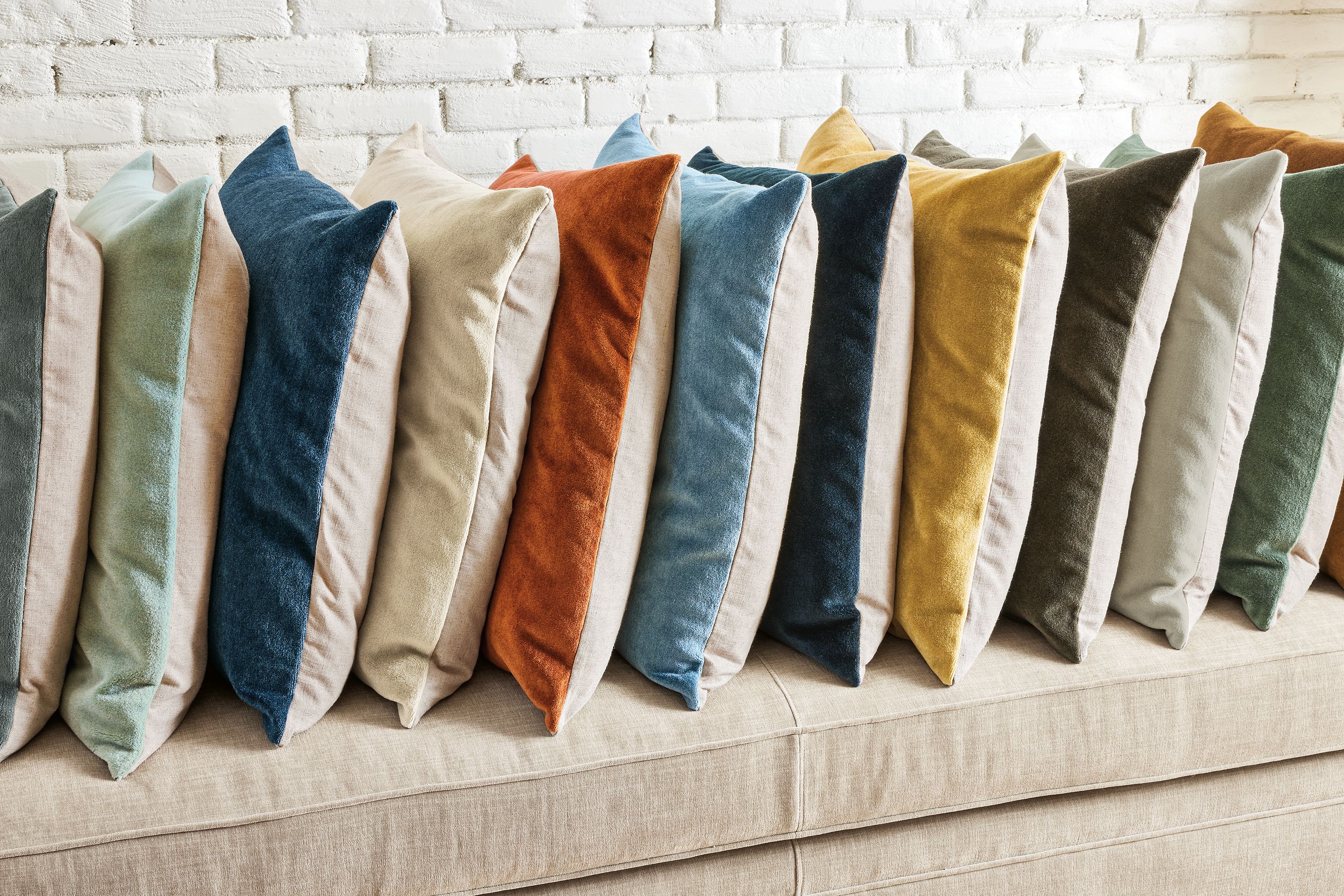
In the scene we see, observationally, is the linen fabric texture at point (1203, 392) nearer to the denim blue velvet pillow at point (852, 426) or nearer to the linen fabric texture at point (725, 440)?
the denim blue velvet pillow at point (852, 426)

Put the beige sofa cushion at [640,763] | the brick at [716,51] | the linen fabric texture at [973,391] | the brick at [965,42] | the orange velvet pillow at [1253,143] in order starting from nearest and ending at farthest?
the beige sofa cushion at [640,763]
the linen fabric texture at [973,391]
the orange velvet pillow at [1253,143]
the brick at [716,51]
the brick at [965,42]

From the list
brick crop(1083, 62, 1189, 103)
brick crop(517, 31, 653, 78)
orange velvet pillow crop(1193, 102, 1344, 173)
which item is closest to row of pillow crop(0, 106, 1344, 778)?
orange velvet pillow crop(1193, 102, 1344, 173)

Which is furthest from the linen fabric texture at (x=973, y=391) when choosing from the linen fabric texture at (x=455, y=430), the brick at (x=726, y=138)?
the brick at (x=726, y=138)

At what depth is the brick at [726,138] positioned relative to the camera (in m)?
1.66

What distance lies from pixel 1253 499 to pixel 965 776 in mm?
448

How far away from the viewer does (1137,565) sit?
39.8 inches

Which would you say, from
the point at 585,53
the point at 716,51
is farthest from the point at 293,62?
the point at 716,51

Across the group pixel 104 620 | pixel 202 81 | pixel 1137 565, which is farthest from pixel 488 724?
pixel 202 81

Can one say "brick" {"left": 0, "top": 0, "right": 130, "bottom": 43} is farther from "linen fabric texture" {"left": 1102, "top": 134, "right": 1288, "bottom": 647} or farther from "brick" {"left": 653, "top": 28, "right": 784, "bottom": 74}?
"linen fabric texture" {"left": 1102, "top": 134, "right": 1288, "bottom": 647}

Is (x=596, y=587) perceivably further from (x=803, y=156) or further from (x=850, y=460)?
(x=803, y=156)

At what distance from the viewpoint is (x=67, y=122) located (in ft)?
4.65

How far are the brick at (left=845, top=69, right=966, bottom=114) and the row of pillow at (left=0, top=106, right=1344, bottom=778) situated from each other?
0.78 metres

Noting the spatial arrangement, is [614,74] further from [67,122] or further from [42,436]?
[42,436]

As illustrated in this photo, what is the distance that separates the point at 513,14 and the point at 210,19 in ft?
1.53
